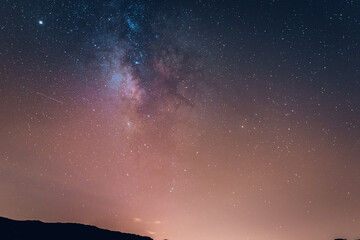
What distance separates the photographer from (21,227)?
29.3 meters

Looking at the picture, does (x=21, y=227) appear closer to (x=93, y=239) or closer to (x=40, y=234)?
(x=40, y=234)

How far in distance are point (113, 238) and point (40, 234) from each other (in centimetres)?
1021

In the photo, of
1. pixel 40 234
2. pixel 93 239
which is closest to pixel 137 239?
pixel 93 239

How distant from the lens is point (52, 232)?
107 feet

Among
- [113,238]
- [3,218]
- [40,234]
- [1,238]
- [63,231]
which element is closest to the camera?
[1,238]

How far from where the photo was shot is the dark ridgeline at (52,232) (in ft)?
91.2

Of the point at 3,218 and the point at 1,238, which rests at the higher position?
the point at 3,218

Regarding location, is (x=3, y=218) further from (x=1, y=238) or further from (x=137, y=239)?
(x=137, y=239)

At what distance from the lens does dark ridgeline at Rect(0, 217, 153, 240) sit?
27.8 metres

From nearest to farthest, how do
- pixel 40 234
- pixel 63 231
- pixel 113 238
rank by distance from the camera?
1. pixel 40 234
2. pixel 63 231
3. pixel 113 238

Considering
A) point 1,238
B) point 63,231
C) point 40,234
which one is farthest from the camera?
point 63,231

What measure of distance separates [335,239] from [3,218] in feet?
144

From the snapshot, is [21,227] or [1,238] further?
[21,227]

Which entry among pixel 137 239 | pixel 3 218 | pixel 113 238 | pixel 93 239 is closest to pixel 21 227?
pixel 3 218
